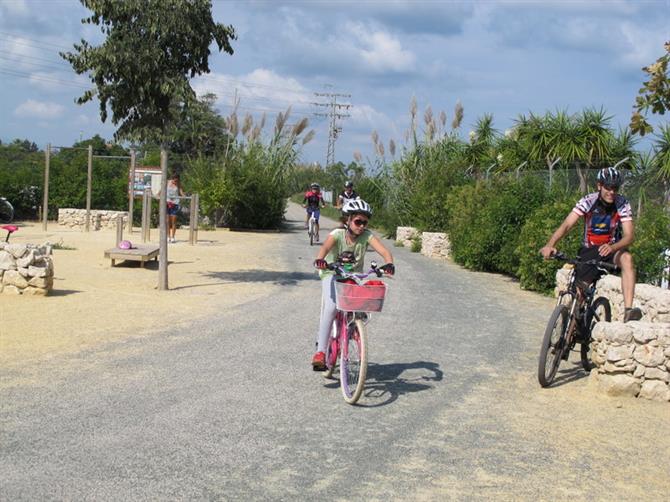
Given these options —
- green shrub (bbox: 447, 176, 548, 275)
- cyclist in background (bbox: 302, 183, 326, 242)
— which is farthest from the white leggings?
cyclist in background (bbox: 302, 183, 326, 242)

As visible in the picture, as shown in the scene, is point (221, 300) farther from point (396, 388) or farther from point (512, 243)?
point (512, 243)

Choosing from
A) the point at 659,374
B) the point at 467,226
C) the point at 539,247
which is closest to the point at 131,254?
the point at 539,247

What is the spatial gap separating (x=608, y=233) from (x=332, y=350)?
283 centimetres

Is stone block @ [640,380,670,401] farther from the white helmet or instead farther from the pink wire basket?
the white helmet

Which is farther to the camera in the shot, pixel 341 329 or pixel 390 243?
pixel 390 243

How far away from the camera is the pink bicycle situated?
6535mm

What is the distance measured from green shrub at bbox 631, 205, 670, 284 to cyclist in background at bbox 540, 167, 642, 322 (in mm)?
4368

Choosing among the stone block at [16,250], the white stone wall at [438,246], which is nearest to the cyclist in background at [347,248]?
the stone block at [16,250]

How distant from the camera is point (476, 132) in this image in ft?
93.3

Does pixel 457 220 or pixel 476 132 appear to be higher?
pixel 476 132

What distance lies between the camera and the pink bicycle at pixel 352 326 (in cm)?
654

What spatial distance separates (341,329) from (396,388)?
728mm

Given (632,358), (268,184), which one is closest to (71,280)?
(632,358)

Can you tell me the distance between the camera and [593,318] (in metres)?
8.23
